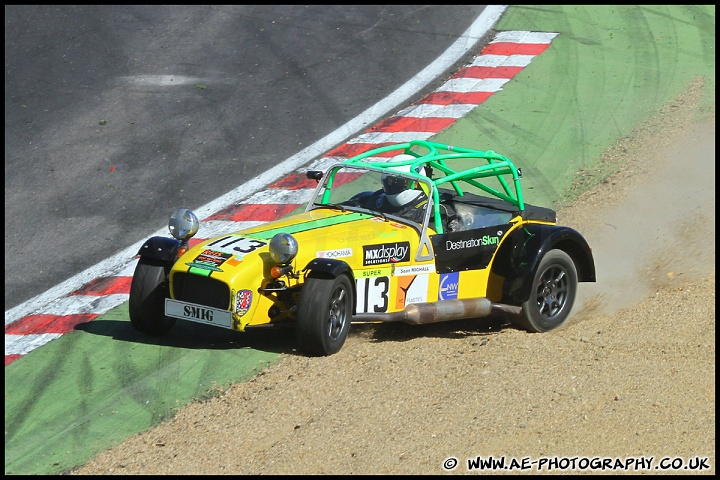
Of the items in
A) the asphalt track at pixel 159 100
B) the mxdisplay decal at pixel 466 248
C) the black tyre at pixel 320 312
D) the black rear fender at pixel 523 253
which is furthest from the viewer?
the asphalt track at pixel 159 100

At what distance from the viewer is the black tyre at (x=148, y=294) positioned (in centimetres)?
937

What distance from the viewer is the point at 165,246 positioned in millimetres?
9547

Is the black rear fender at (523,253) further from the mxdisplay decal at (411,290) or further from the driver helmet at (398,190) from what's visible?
the driver helmet at (398,190)

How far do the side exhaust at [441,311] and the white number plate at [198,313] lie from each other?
1.18 meters

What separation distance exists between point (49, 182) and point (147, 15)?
519 cm

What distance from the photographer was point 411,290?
9.67 meters

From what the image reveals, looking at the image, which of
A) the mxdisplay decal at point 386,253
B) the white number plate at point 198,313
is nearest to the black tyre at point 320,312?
the mxdisplay decal at point 386,253

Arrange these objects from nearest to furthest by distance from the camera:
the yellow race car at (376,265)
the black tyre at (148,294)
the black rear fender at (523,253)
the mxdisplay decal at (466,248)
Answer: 1. the yellow race car at (376,265)
2. the black tyre at (148,294)
3. the mxdisplay decal at (466,248)
4. the black rear fender at (523,253)

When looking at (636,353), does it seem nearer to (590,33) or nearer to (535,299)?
(535,299)

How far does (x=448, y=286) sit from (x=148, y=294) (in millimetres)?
2733

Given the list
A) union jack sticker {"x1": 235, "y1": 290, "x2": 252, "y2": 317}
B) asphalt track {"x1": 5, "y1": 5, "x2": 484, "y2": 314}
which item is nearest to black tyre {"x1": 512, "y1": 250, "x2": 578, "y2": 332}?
union jack sticker {"x1": 235, "y1": 290, "x2": 252, "y2": 317}

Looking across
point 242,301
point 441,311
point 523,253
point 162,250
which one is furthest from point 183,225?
point 523,253

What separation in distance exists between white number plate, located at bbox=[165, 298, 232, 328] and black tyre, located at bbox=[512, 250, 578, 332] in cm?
295

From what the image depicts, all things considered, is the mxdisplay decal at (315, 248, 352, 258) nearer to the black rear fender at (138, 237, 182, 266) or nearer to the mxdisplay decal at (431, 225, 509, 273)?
the mxdisplay decal at (431, 225, 509, 273)
